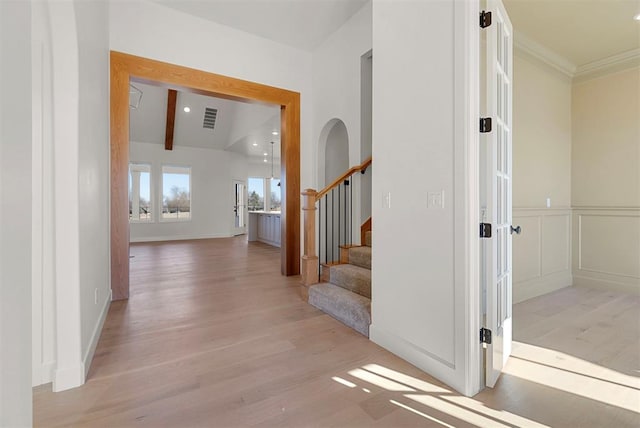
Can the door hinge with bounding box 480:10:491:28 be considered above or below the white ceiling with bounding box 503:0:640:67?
below

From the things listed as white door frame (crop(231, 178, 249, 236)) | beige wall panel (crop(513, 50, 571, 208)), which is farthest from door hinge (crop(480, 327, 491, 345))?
white door frame (crop(231, 178, 249, 236))

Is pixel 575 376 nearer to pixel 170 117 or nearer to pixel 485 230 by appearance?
pixel 485 230

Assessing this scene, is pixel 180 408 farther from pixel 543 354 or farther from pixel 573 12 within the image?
pixel 573 12

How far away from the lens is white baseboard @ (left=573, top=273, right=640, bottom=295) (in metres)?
3.60

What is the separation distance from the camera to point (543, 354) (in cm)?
216

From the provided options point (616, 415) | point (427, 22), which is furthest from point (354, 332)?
point (427, 22)

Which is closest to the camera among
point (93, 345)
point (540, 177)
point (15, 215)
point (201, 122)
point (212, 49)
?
point (15, 215)

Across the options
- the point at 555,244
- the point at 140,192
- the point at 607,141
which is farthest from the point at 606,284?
the point at 140,192

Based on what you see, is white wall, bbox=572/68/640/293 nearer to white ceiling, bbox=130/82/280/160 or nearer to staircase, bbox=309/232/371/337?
staircase, bbox=309/232/371/337

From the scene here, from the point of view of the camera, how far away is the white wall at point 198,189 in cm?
908

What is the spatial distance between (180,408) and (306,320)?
1.36 meters

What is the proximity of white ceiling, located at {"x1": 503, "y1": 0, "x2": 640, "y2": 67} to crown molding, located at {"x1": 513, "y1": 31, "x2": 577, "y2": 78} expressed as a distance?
0.04 meters

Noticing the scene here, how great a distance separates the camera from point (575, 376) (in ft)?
6.14

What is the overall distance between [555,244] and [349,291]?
9.77 feet
